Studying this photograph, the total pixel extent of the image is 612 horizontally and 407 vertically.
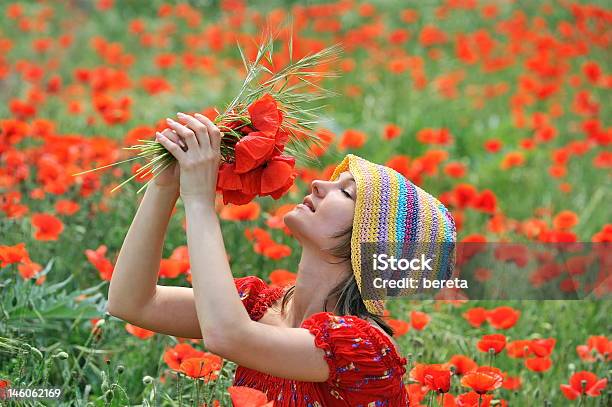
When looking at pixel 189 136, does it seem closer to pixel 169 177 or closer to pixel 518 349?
pixel 169 177

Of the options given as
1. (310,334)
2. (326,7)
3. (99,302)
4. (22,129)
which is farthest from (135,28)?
(310,334)

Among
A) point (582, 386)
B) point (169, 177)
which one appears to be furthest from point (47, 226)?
point (582, 386)

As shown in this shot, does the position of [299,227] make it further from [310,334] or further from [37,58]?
[37,58]

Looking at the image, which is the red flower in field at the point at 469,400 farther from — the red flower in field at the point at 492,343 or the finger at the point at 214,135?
the finger at the point at 214,135

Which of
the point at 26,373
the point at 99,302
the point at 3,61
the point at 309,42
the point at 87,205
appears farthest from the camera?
the point at 309,42

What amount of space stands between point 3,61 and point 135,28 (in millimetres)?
982

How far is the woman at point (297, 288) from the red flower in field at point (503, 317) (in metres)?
0.76

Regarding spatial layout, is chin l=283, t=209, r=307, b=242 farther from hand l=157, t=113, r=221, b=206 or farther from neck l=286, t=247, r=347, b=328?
hand l=157, t=113, r=221, b=206

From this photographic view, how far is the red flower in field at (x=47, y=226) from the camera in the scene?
3.64 m

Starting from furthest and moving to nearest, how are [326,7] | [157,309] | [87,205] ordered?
[326,7] < [87,205] < [157,309]

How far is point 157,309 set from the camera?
2.66 m

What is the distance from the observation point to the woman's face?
8.17 ft

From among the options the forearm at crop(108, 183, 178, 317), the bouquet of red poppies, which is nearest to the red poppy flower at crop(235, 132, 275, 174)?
the bouquet of red poppies

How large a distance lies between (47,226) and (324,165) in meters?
1.97
